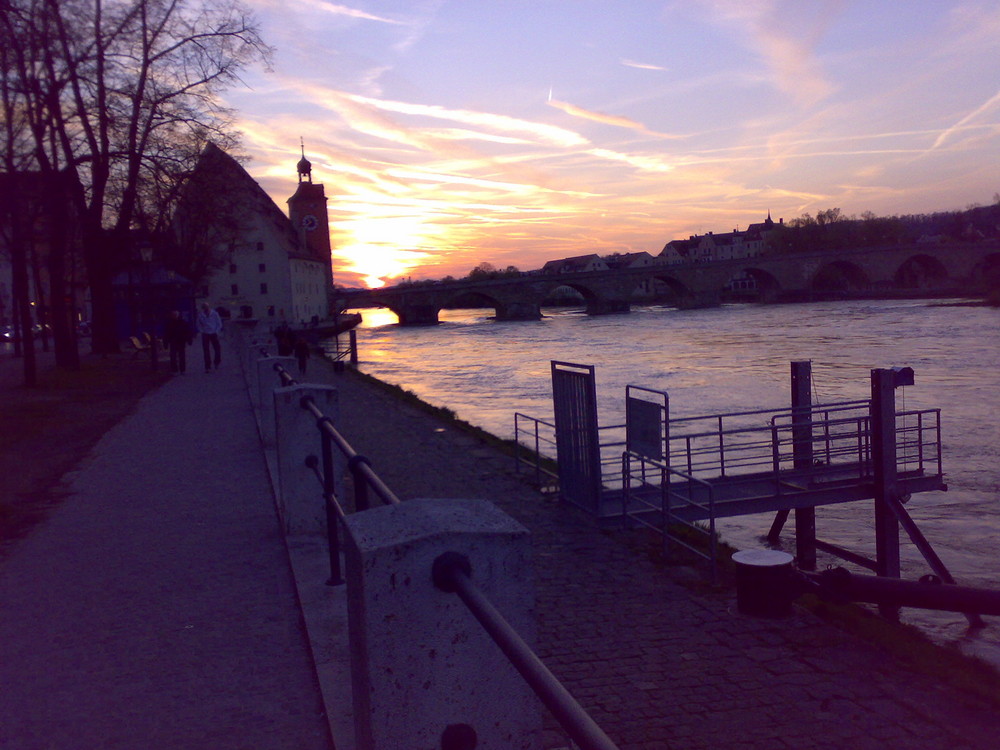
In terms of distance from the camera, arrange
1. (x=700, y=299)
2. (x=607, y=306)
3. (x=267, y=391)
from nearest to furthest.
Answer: (x=267, y=391) → (x=607, y=306) → (x=700, y=299)

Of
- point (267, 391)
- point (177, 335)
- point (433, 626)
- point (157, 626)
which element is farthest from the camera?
point (177, 335)

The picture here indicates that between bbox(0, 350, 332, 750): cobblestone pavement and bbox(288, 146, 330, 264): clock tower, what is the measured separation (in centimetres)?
9715

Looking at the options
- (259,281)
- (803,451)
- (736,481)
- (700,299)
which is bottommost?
(736,481)

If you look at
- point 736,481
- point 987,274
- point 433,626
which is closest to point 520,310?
point 987,274

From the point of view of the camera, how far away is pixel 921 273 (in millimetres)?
101000

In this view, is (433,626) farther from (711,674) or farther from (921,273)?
(921,273)

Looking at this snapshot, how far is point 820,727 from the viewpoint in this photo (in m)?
4.59

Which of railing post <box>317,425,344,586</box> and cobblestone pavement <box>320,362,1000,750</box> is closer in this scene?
cobblestone pavement <box>320,362,1000,750</box>

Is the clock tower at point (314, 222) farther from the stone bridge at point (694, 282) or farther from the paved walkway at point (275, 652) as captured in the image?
the paved walkway at point (275, 652)

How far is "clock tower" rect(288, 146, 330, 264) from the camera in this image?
105 metres

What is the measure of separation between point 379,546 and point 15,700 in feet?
8.81

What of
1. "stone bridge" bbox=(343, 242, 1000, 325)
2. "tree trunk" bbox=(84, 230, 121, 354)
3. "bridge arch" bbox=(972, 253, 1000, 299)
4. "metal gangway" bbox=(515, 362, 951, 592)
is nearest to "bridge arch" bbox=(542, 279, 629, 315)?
"stone bridge" bbox=(343, 242, 1000, 325)

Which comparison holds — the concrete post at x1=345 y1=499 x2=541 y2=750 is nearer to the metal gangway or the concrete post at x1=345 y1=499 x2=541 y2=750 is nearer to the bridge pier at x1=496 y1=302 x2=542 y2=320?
the metal gangway

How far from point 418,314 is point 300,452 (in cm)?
8107
